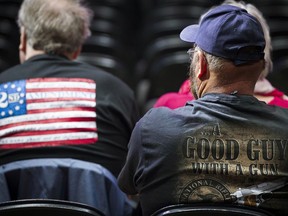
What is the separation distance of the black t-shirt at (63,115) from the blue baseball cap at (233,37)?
752 mm

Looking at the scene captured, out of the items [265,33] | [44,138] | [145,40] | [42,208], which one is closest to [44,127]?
[44,138]

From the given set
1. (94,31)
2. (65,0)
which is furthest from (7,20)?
(65,0)

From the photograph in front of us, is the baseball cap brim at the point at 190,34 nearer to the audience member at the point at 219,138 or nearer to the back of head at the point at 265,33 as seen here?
the audience member at the point at 219,138

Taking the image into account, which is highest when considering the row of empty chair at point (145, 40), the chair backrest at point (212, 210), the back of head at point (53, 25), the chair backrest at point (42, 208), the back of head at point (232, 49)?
the back of head at point (232, 49)

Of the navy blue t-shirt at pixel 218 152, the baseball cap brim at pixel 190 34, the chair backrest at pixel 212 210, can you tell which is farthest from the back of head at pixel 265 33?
the chair backrest at pixel 212 210

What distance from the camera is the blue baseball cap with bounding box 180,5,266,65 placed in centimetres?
257

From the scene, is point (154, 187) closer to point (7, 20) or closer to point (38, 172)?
point (38, 172)

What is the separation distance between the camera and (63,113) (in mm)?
3166

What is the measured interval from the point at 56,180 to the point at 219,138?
78 centimetres

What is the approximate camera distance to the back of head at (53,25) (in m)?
3.51

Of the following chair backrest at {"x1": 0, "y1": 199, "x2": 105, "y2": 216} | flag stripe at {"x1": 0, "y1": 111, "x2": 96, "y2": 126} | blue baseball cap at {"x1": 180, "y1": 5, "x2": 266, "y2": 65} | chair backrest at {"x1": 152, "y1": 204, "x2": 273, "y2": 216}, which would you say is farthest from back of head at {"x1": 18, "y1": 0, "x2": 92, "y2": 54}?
chair backrest at {"x1": 152, "y1": 204, "x2": 273, "y2": 216}

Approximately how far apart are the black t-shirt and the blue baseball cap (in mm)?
752

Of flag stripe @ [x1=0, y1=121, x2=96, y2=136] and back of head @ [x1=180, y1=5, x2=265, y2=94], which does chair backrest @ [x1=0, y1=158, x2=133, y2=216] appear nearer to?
flag stripe @ [x1=0, y1=121, x2=96, y2=136]

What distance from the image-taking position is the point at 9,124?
125 inches
